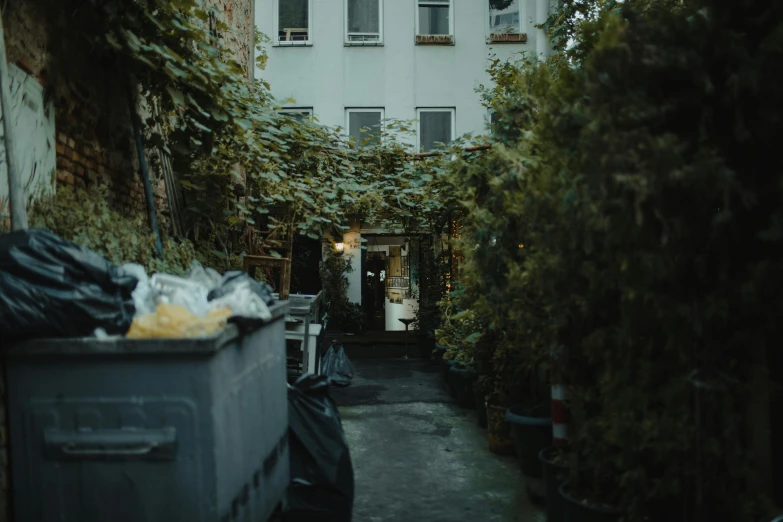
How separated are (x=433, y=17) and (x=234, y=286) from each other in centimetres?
1371

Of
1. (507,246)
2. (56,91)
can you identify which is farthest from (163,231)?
(507,246)

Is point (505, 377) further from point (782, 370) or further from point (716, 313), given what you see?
point (716, 313)

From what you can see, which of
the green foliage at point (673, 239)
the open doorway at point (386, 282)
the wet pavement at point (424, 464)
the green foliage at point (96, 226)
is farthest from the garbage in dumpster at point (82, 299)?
the open doorway at point (386, 282)

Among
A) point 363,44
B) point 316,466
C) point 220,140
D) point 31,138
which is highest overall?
point 363,44

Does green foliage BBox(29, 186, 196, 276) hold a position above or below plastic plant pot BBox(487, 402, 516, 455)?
above

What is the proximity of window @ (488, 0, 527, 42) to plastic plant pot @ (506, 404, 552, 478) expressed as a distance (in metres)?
11.9

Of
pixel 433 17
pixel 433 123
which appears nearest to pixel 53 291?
pixel 433 123

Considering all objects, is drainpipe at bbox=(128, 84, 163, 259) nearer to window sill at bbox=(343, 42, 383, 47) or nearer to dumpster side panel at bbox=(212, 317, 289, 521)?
dumpster side panel at bbox=(212, 317, 289, 521)

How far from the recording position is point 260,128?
7758 mm

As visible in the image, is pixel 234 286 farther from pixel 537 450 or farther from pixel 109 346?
pixel 537 450

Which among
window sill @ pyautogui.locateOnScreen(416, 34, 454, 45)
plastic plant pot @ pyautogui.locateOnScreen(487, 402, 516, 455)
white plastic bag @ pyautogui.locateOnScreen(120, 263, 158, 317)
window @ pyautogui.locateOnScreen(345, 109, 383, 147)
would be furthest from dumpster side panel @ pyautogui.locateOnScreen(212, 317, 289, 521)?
window sill @ pyautogui.locateOnScreen(416, 34, 454, 45)

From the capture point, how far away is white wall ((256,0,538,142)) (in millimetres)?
15117

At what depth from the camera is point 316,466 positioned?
3.75 m

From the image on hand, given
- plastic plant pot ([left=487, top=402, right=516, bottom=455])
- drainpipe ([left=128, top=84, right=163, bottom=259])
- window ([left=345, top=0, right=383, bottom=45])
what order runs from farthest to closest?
1. window ([left=345, top=0, right=383, bottom=45])
2. plastic plant pot ([left=487, top=402, right=516, bottom=455])
3. drainpipe ([left=128, top=84, right=163, bottom=259])
